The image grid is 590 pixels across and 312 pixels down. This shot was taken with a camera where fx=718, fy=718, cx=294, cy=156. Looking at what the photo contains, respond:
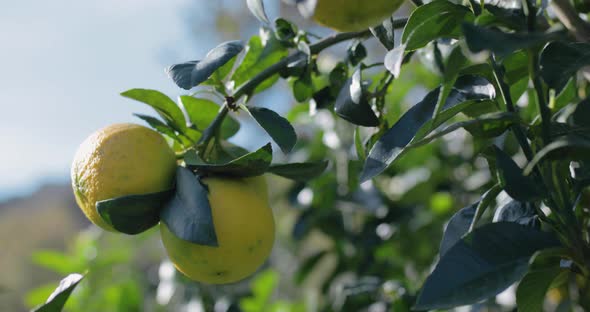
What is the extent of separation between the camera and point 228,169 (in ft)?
2.59

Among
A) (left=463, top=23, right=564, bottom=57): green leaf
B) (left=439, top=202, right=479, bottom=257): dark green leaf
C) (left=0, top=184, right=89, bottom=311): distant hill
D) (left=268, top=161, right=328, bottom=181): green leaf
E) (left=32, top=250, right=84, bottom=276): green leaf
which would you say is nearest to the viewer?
(left=463, top=23, right=564, bottom=57): green leaf

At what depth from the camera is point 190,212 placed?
2.31 ft

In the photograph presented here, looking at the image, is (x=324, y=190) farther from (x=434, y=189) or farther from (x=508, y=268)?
(x=508, y=268)

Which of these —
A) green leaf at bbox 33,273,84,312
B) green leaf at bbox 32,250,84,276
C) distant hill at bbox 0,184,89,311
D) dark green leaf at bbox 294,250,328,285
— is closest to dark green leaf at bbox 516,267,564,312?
green leaf at bbox 33,273,84,312

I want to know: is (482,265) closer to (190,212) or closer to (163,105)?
(190,212)

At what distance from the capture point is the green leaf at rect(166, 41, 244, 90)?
29.1 inches

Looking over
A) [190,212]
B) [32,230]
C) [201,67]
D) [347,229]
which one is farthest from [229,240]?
[32,230]

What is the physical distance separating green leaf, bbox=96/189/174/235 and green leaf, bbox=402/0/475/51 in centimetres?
30

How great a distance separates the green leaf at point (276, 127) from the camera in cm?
76

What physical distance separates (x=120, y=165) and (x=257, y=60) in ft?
0.80

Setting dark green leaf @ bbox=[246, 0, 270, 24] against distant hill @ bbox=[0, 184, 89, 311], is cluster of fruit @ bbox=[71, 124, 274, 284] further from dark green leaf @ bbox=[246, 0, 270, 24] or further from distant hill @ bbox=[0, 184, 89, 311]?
distant hill @ bbox=[0, 184, 89, 311]

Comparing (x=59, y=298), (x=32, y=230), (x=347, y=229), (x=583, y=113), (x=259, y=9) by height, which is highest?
(x=259, y=9)

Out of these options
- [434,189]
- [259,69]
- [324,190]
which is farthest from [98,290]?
[259,69]

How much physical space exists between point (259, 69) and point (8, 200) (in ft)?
21.1
